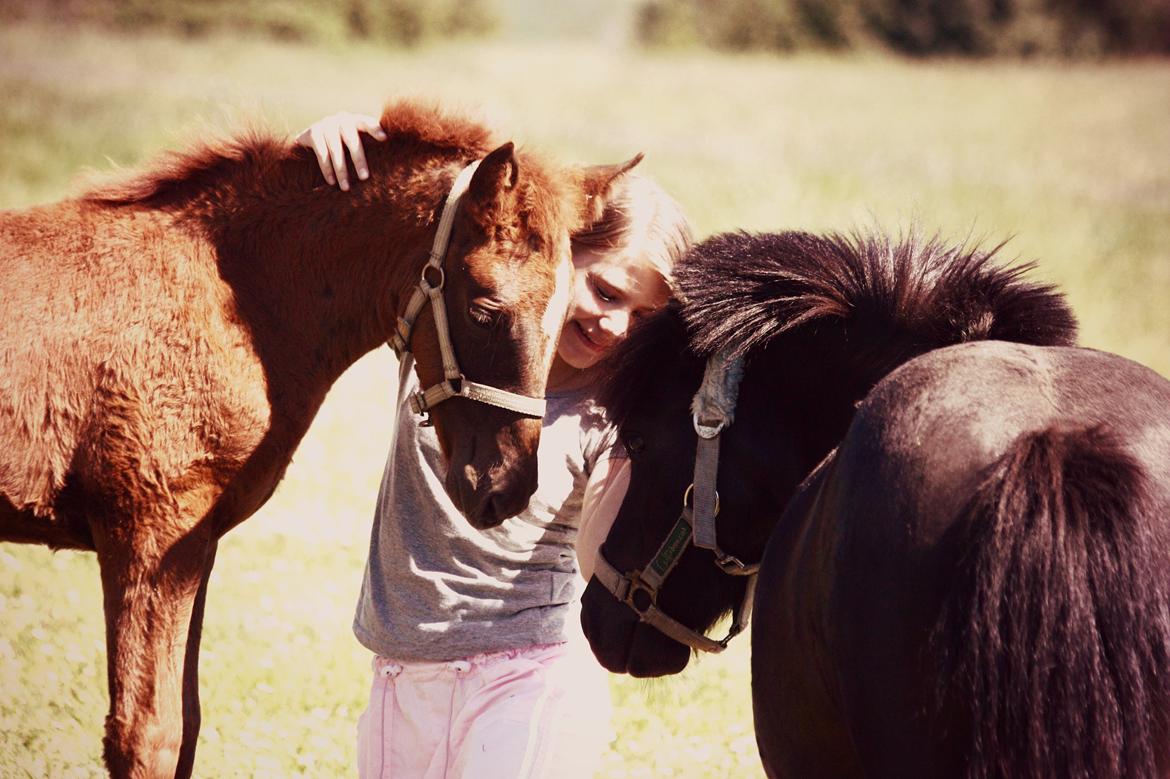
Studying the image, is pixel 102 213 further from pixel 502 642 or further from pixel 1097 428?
pixel 1097 428

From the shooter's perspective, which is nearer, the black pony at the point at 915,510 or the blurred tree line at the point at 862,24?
the black pony at the point at 915,510

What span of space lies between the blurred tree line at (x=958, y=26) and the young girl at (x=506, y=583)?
32.8 m

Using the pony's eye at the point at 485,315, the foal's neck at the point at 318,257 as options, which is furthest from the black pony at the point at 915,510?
the foal's neck at the point at 318,257

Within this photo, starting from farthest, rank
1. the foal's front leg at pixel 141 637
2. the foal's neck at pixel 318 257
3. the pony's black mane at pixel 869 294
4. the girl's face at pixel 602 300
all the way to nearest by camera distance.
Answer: the girl's face at pixel 602 300 < the foal's neck at pixel 318 257 < the foal's front leg at pixel 141 637 < the pony's black mane at pixel 869 294

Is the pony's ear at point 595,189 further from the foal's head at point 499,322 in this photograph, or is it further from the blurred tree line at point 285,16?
the blurred tree line at point 285,16

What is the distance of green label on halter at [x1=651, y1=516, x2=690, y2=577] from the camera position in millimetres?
2625

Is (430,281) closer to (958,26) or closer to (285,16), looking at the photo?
(285,16)

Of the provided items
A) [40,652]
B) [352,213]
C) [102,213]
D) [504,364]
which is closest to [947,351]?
[504,364]

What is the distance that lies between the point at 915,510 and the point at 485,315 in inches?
47.6

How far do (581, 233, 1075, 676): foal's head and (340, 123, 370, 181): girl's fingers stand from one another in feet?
2.82

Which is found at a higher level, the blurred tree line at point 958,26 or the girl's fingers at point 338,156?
the girl's fingers at point 338,156

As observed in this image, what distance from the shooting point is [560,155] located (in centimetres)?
303

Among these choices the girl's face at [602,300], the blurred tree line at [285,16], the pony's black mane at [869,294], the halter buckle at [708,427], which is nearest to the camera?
the pony's black mane at [869,294]

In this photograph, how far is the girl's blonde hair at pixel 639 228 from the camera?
318cm
